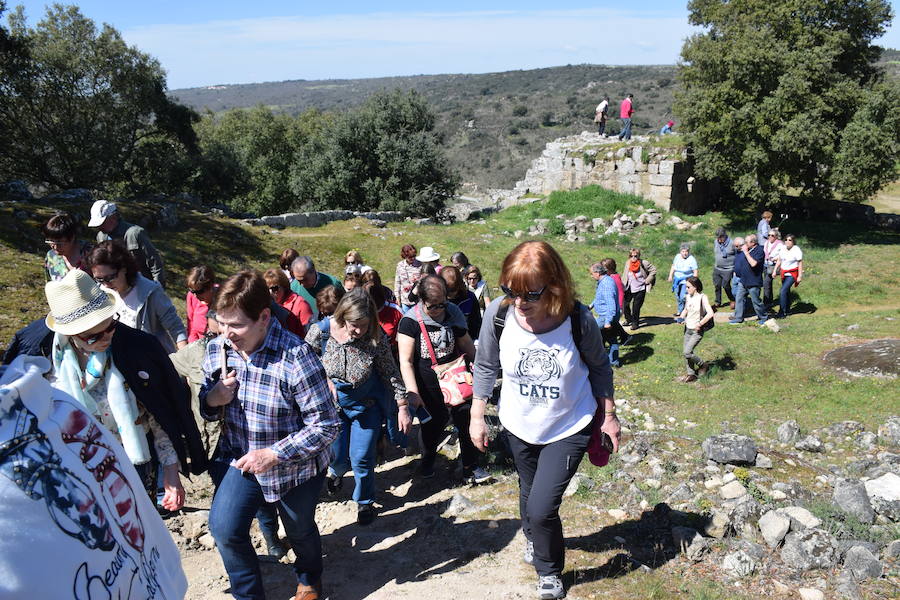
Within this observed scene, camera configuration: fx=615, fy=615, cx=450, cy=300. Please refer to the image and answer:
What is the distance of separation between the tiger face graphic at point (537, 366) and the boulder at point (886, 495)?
290 cm

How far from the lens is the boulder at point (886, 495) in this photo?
423 cm

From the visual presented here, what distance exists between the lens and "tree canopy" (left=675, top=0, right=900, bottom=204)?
47.4 feet

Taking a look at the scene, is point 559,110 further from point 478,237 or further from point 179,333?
point 179,333


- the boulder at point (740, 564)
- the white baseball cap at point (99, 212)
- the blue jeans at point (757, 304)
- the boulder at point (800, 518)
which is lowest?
the blue jeans at point (757, 304)

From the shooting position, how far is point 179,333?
170 inches

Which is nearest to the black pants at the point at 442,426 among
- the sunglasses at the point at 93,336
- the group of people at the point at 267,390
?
the group of people at the point at 267,390

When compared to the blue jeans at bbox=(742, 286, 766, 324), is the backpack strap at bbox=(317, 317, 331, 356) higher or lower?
higher

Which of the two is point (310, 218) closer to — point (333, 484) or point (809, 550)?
point (333, 484)

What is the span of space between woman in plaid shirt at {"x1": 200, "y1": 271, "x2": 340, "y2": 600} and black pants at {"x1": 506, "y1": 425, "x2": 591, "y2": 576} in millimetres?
1082

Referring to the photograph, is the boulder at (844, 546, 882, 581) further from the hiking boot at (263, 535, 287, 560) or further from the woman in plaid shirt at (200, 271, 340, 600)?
the hiking boot at (263, 535, 287, 560)

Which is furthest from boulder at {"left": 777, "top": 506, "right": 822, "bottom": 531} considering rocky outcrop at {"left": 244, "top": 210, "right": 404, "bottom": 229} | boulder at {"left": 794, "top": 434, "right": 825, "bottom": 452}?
rocky outcrop at {"left": 244, "top": 210, "right": 404, "bottom": 229}

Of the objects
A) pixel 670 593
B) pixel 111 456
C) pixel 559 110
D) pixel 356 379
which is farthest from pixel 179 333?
pixel 559 110

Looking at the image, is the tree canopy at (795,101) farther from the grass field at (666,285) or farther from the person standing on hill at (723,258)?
the person standing on hill at (723,258)

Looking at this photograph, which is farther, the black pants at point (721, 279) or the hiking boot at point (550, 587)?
the black pants at point (721, 279)
